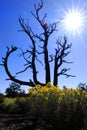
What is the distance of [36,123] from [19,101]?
8.38 metres

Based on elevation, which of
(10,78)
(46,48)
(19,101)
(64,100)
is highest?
(46,48)

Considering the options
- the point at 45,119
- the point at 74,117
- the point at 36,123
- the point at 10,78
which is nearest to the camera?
the point at 74,117

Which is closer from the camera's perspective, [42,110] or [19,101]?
[42,110]

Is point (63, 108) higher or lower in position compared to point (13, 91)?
lower

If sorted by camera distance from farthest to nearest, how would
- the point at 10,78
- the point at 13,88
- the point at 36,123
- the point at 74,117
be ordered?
the point at 13,88 < the point at 10,78 < the point at 36,123 < the point at 74,117

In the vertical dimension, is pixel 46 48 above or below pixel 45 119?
above

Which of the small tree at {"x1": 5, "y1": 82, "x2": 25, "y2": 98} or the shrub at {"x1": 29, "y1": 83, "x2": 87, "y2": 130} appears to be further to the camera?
the small tree at {"x1": 5, "y1": 82, "x2": 25, "y2": 98}

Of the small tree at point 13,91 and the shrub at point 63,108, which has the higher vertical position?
the small tree at point 13,91

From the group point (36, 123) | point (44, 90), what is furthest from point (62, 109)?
point (36, 123)

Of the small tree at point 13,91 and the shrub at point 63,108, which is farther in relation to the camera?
the small tree at point 13,91

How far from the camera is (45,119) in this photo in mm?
11531

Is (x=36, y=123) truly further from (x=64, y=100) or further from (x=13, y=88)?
(x=13, y=88)

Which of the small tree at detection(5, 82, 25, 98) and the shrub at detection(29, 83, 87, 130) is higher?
the small tree at detection(5, 82, 25, 98)

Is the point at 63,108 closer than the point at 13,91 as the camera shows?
Yes
